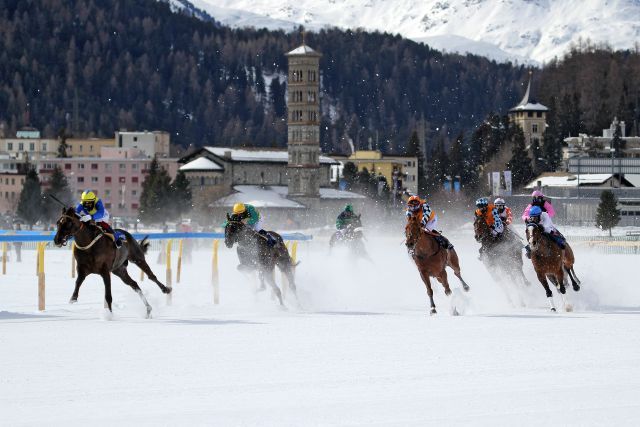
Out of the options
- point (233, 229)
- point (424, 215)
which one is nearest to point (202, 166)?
point (233, 229)

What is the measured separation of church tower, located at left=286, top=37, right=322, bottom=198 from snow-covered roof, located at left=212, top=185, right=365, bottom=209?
6.92 feet

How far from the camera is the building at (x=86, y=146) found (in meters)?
188

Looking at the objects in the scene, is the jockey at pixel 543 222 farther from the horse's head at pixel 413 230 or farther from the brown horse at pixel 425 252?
the horse's head at pixel 413 230

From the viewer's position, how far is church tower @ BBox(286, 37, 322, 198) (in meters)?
127

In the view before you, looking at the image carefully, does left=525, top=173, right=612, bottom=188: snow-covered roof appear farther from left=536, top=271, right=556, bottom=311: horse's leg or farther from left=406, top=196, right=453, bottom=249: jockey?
left=406, top=196, right=453, bottom=249: jockey

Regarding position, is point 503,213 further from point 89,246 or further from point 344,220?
point 344,220

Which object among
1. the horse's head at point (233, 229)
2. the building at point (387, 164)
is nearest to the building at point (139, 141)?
the building at point (387, 164)

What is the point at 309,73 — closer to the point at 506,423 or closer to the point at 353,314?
the point at 353,314

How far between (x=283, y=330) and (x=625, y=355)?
14.9 ft

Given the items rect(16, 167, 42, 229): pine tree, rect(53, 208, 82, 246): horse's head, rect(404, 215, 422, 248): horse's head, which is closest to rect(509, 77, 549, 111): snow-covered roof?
rect(16, 167, 42, 229): pine tree

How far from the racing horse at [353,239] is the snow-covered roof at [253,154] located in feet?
320

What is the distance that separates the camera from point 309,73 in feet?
423

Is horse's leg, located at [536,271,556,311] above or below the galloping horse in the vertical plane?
below

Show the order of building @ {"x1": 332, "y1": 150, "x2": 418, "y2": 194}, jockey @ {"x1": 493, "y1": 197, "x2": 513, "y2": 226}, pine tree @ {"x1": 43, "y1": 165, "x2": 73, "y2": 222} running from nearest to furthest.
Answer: jockey @ {"x1": 493, "y1": 197, "x2": 513, "y2": 226}, pine tree @ {"x1": 43, "y1": 165, "x2": 73, "y2": 222}, building @ {"x1": 332, "y1": 150, "x2": 418, "y2": 194}
